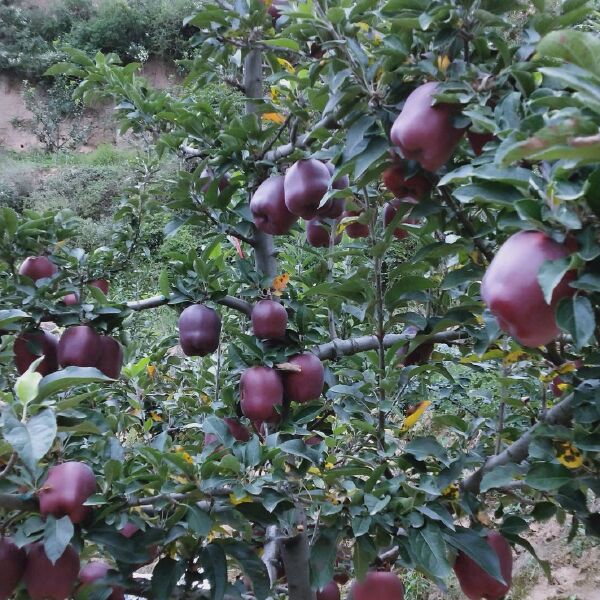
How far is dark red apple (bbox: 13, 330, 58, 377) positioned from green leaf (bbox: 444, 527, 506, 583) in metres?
0.71

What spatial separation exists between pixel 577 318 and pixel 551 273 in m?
0.04

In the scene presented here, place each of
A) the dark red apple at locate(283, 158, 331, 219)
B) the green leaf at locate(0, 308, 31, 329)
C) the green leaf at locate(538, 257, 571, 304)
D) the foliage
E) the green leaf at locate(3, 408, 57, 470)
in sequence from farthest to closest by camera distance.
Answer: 1. the foliage
2. the dark red apple at locate(283, 158, 331, 219)
3. the green leaf at locate(0, 308, 31, 329)
4. the green leaf at locate(3, 408, 57, 470)
5. the green leaf at locate(538, 257, 571, 304)

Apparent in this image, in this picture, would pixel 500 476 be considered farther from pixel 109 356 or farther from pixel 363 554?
pixel 109 356

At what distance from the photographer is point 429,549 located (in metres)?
0.72

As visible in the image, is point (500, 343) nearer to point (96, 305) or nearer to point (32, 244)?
point (96, 305)

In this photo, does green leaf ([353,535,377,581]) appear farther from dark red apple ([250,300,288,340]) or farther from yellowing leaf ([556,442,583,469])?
dark red apple ([250,300,288,340])

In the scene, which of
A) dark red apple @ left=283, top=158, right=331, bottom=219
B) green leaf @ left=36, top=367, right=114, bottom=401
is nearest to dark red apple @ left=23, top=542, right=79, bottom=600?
green leaf @ left=36, top=367, right=114, bottom=401

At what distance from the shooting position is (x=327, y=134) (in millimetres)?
823

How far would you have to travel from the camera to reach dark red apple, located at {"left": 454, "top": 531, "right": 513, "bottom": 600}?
2.59 feet

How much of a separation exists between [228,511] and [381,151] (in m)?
0.49

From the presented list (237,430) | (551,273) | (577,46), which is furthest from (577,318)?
(237,430)

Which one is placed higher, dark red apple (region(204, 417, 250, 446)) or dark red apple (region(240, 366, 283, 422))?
dark red apple (region(240, 366, 283, 422))

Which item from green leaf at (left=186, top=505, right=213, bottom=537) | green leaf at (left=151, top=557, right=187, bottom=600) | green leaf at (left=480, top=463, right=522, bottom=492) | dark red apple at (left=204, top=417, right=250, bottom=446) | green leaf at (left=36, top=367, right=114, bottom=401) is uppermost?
green leaf at (left=36, top=367, right=114, bottom=401)

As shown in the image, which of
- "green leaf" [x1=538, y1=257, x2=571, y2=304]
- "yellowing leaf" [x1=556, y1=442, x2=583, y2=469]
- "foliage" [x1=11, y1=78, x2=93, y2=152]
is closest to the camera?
"green leaf" [x1=538, y1=257, x2=571, y2=304]
